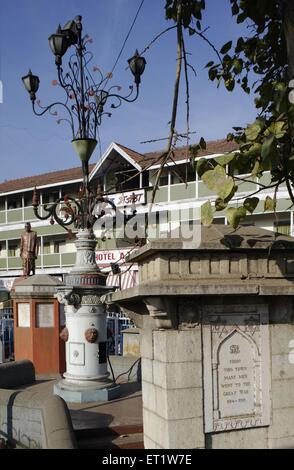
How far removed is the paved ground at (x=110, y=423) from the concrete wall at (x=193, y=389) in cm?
154

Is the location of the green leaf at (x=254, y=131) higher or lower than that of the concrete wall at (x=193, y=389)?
higher

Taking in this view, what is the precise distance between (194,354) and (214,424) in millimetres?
620

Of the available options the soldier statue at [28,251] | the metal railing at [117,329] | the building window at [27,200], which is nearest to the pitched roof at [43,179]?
the building window at [27,200]

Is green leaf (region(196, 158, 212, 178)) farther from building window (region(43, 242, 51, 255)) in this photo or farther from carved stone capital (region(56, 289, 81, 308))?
building window (region(43, 242, 51, 255))

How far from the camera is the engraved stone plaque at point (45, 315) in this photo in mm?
12617

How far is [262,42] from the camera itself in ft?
23.7

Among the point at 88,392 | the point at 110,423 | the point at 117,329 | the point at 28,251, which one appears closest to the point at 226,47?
the point at 110,423

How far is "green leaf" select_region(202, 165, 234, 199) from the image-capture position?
4.38 metres

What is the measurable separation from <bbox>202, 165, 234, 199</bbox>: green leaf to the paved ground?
3.43m

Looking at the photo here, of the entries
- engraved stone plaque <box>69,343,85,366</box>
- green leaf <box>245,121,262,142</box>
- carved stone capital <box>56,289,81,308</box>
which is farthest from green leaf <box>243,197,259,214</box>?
engraved stone plaque <box>69,343,85,366</box>

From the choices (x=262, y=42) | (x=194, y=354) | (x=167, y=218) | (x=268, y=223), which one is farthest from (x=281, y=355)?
(x=268, y=223)

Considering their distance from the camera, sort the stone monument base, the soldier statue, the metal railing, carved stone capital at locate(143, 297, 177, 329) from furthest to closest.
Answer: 1. the soldier statue
2. the metal railing
3. the stone monument base
4. carved stone capital at locate(143, 297, 177, 329)

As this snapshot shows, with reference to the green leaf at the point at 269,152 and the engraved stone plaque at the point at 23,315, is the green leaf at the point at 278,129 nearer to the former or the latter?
the green leaf at the point at 269,152

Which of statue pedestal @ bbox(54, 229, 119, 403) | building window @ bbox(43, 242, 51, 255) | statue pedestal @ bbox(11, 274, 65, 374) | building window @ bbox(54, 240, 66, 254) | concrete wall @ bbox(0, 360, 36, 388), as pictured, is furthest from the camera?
building window @ bbox(43, 242, 51, 255)
